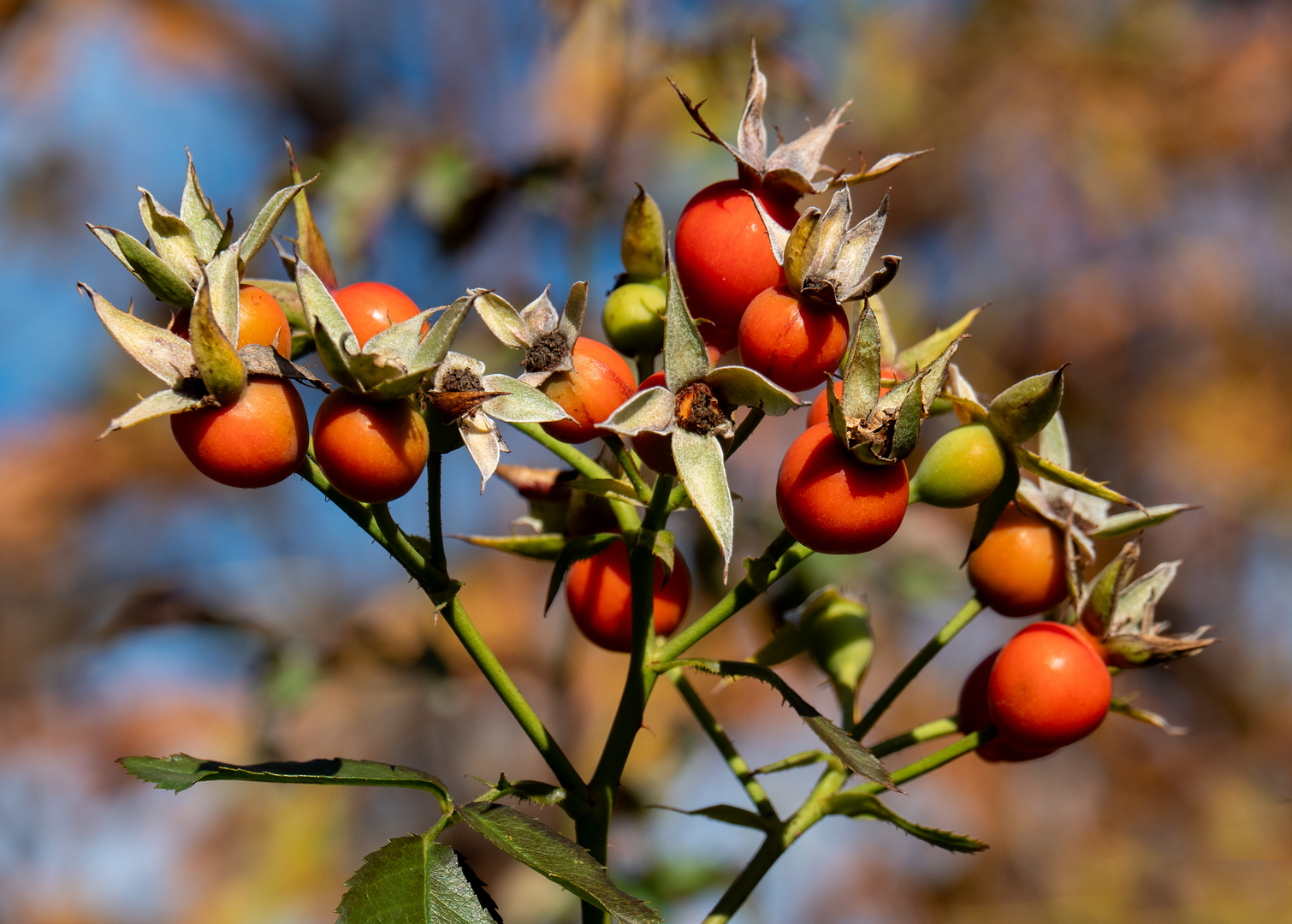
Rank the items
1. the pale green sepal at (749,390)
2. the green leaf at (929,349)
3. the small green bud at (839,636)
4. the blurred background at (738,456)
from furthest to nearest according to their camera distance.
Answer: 1. the blurred background at (738,456)
2. the small green bud at (839,636)
3. the green leaf at (929,349)
4. the pale green sepal at (749,390)

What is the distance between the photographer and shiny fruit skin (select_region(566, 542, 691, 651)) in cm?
139

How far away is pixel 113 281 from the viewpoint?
7.51 metres

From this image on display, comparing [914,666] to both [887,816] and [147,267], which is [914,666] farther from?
[147,267]

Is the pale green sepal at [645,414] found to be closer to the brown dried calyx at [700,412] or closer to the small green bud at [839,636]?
the brown dried calyx at [700,412]

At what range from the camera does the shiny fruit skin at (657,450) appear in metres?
1.09

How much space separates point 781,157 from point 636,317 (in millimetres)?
308

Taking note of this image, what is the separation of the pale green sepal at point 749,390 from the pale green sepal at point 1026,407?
25 cm

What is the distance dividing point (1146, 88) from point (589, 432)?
903 centimetres

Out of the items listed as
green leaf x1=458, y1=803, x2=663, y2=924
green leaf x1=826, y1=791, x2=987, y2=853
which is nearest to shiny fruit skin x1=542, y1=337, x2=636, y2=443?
green leaf x1=458, y1=803, x2=663, y2=924

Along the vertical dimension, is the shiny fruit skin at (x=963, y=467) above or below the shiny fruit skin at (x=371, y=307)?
below

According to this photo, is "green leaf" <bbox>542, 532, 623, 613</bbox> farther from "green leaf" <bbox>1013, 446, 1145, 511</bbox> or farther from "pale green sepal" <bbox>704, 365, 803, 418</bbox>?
"green leaf" <bbox>1013, 446, 1145, 511</bbox>

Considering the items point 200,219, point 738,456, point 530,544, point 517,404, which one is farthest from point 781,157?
point 738,456

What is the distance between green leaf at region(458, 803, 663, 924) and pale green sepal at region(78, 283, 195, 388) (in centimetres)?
60

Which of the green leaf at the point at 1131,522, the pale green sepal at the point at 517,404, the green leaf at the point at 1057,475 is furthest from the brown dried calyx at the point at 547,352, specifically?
the green leaf at the point at 1131,522
